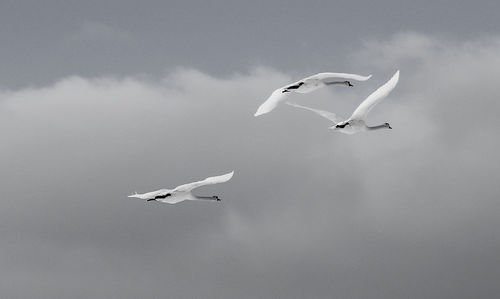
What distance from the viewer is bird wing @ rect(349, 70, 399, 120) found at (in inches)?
2847

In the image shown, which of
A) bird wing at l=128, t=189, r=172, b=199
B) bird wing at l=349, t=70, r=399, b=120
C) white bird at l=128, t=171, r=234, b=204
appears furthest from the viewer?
bird wing at l=128, t=189, r=172, b=199

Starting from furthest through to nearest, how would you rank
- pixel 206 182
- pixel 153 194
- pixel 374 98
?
pixel 153 194 → pixel 206 182 → pixel 374 98

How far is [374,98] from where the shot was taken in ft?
242

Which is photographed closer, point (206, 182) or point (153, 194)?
point (206, 182)

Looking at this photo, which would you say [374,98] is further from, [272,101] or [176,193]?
[176,193]

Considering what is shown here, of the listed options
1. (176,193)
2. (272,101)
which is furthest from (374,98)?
(176,193)

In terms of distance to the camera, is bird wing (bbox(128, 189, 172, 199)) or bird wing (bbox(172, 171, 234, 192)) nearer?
bird wing (bbox(172, 171, 234, 192))

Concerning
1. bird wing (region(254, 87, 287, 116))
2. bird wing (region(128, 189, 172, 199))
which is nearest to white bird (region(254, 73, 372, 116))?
bird wing (region(254, 87, 287, 116))

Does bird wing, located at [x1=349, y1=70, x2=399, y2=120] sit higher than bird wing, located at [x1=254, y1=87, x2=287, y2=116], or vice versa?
A: bird wing, located at [x1=254, y1=87, x2=287, y2=116]

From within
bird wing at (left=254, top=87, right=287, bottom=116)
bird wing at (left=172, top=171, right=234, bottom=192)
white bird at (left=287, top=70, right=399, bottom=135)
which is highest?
bird wing at (left=254, top=87, right=287, bottom=116)

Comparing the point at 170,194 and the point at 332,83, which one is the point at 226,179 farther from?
the point at 332,83

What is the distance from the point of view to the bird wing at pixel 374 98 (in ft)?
237

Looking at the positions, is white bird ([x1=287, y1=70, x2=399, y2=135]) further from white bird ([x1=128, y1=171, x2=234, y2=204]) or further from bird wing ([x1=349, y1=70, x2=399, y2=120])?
white bird ([x1=128, y1=171, x2=234, y2=204])

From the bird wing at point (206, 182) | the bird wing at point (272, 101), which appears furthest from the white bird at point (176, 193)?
the bird wing at point (272, 101)
